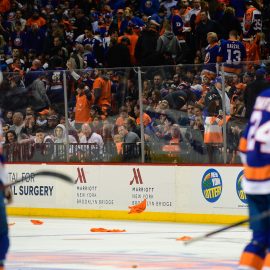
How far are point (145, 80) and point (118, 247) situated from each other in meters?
4.22

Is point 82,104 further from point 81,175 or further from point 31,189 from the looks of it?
point 31,189

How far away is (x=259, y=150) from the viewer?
8.71 meters

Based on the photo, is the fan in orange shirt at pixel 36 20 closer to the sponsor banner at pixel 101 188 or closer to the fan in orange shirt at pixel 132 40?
the fan in orange shirt at pixel 132 40

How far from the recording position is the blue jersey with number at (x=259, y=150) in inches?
341

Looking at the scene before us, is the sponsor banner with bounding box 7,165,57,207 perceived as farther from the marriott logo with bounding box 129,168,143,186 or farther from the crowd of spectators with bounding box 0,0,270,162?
the marriott logo with bounding box 129,168,143,186

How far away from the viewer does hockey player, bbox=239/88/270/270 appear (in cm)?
862

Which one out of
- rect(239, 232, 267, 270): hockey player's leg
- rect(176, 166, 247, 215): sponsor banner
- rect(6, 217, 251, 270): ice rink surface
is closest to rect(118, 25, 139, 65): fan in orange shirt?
rect(176, 166, 247, 215): sponsor banner

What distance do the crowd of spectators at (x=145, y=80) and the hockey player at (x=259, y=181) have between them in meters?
7.02

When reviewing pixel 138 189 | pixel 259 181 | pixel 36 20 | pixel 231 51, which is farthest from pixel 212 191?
pixel 36 20

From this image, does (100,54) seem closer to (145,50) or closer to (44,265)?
(145,50)

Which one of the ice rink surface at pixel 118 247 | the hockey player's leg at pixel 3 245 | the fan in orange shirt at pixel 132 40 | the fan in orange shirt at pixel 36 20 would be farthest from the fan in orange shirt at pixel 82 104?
the hockey player's leg at pixel 3 245

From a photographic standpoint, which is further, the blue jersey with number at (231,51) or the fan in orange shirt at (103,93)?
the blue jersey with number at (231,51)

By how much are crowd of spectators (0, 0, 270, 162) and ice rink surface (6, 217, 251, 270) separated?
4.60 feet

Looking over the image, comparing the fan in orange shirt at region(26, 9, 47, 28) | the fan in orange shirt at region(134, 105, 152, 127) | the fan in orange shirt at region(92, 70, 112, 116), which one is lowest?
the fan in orange shirt at region(134, 105, 152, 127)
